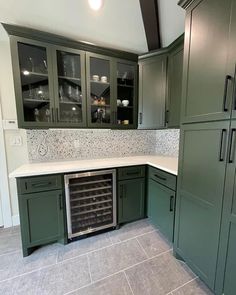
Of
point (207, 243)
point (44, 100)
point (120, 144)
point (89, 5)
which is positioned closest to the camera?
point (207, 243)

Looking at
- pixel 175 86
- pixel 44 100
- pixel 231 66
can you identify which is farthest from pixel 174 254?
pixel 44 100

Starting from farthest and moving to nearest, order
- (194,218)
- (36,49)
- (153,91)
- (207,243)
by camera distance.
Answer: (153,91) → (36,49) → (194,218) → (207,243)

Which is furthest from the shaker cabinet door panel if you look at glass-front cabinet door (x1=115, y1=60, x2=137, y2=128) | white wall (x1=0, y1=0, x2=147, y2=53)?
white wall (x1=0, y1=0, x2=147, y2=53)

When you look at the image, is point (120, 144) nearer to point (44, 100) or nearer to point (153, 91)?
point (153, 91)

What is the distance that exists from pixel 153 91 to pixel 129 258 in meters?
2.12

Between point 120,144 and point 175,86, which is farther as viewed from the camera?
point 120,144

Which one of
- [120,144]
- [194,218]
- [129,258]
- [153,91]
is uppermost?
[153,91]

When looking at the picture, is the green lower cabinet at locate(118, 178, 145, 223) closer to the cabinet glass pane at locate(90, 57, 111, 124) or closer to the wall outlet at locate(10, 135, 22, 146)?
the cabinet glass pane at locate(90, 57, 111, 124)

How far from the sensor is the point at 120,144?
259 centimetres

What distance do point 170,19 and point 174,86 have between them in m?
0.69

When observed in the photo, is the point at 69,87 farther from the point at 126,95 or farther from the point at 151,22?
the point at 151,22

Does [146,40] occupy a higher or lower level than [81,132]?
higher

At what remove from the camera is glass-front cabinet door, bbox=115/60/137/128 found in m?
2.23

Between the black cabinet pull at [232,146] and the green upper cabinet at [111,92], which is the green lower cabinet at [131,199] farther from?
the black cabinet pull at [232,146]
